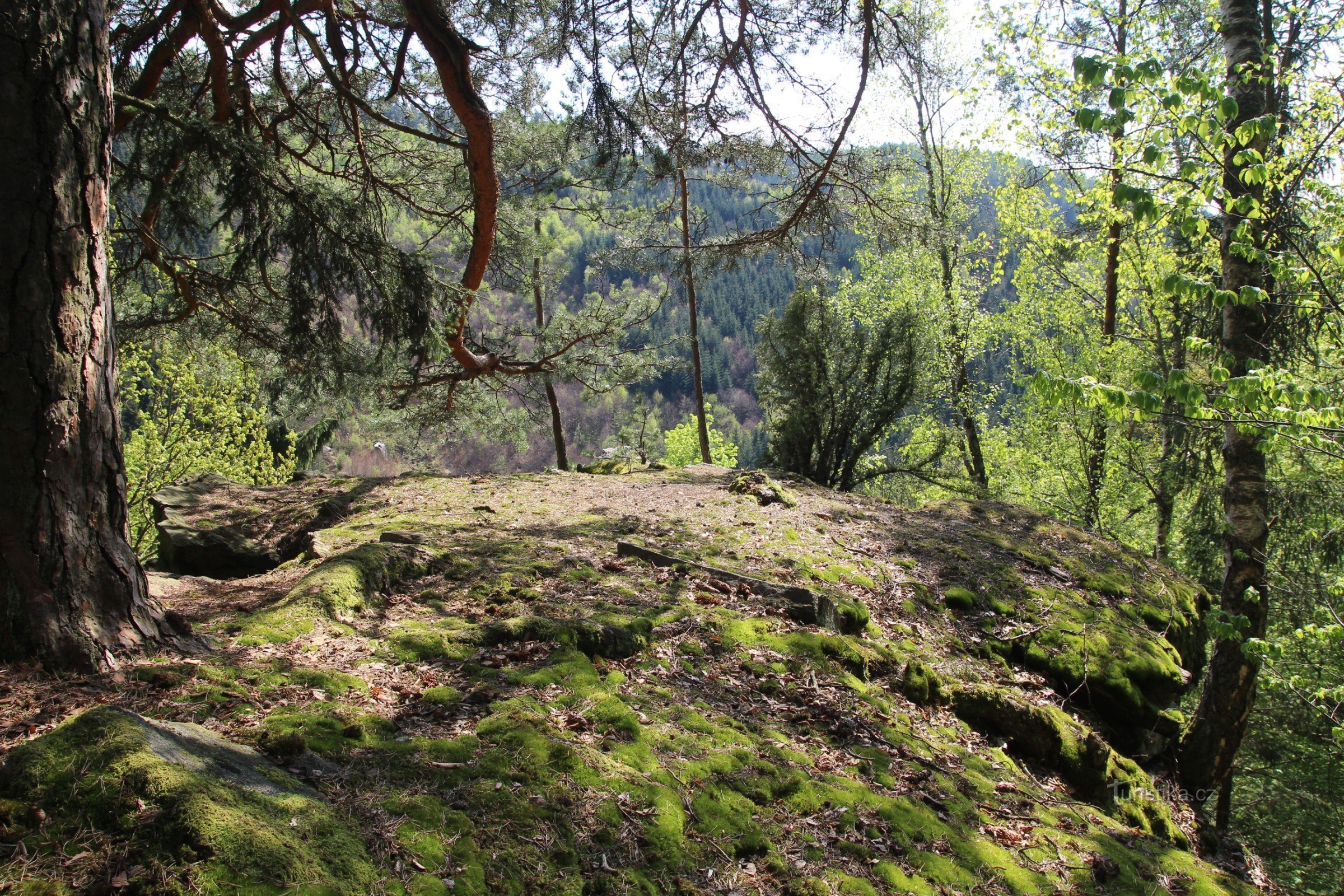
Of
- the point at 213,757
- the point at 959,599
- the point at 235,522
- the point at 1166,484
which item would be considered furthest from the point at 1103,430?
the point at 213,757

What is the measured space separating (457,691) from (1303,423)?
4.77 metres

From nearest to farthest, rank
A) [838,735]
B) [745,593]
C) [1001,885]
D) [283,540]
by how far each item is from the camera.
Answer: [1001,885] < [838,735] < [745,593] < [283,540]

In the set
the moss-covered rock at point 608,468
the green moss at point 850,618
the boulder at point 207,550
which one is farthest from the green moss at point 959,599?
the moss-covered rock at point 608,468

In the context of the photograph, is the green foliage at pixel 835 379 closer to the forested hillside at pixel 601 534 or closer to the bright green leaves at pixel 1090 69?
the forested hillside at pixel 601 534

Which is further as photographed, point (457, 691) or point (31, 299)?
point (457, 691)

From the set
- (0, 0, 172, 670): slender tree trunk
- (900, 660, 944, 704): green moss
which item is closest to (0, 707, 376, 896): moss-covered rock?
(0, 0, 172, 670): slender tree trunk

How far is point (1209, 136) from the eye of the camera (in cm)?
435

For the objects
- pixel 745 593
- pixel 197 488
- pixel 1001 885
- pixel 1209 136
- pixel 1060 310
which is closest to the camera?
pixel 1001 885

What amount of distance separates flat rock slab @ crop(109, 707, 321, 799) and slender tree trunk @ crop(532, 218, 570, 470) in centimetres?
948

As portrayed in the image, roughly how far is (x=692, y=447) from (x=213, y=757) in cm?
3442

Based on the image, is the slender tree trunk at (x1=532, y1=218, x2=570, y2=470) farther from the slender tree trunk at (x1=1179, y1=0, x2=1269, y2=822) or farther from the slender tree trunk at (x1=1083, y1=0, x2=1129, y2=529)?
the slender tree trunk at (x1=1083, y1=0, x2=1129, y2=529)

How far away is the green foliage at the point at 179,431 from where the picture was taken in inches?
564

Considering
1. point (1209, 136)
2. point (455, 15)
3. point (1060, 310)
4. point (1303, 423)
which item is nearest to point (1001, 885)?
point (1303, 423)

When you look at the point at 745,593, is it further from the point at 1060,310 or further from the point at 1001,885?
the point at 1060,310
